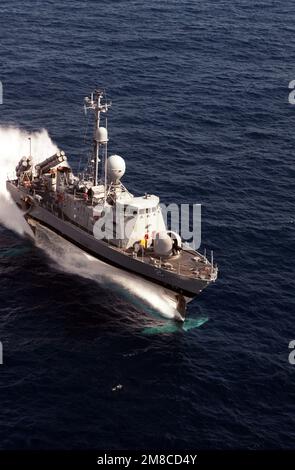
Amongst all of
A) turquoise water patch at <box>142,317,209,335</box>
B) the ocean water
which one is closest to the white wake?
the ocean water

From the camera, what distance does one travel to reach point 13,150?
325ft

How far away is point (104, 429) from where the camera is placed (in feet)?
183

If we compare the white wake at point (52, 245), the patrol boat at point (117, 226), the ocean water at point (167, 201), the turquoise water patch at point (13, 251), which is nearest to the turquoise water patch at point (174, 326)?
the ocean water at point (167, 201)

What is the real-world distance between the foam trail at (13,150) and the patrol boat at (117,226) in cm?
847

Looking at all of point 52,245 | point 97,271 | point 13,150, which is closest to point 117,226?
point 97,271

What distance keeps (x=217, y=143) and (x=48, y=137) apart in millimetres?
24890

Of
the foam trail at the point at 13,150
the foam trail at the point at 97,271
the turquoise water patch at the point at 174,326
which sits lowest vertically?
the turquoise water patch at the point at 174,326

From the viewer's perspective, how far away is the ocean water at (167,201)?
57812 millimetres

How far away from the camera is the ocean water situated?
5781 centimetres

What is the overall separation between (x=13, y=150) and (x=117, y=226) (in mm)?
32001

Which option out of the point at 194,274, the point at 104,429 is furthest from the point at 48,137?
the point at 104,429

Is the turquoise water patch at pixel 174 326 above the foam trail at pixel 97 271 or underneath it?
underneath

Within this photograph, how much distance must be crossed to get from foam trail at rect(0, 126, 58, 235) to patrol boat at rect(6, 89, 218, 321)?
8.47 meters

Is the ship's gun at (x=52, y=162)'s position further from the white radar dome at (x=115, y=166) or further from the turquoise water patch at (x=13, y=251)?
the turquoise water patch at (x=13, y=251)
